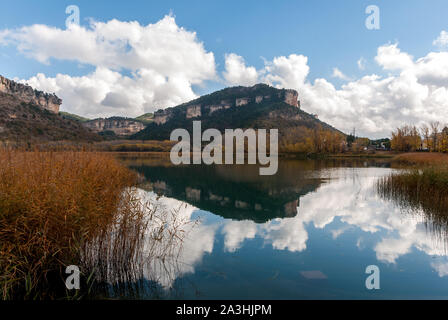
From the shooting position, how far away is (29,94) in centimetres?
13362

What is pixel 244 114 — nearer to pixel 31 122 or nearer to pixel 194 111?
pixel 194 111

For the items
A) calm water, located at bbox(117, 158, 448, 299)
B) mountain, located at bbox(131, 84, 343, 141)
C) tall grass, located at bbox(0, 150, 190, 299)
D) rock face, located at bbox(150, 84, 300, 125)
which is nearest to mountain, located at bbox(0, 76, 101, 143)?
calm water, located at bbox(117, 158, 448, 299)

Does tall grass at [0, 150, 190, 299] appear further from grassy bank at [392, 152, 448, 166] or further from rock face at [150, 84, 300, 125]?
rock face at [150, 84, 300, 125]

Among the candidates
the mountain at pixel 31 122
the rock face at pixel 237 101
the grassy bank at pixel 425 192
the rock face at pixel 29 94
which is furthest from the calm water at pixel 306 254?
the rock face at pixel 237 101

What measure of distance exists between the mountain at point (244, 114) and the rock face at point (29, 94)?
51819 mm

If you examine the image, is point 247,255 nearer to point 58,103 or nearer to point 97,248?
point 97,248

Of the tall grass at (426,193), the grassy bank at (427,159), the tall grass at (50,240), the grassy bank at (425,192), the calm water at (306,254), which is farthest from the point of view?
the grassy bank at (427,159)

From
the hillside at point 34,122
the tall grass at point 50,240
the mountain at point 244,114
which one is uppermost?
the mountain at point 244,114

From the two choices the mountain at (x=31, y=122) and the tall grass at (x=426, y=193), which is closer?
the tall grass at (x=426, y=193)

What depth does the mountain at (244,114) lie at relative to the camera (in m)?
117

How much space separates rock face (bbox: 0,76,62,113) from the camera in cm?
11769

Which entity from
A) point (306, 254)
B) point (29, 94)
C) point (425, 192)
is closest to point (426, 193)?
point (425, 192)

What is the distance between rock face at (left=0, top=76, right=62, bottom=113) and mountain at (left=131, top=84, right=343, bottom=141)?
170 feet

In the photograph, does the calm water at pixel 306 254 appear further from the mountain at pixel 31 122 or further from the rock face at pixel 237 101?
the rock face at pixel 237 101
